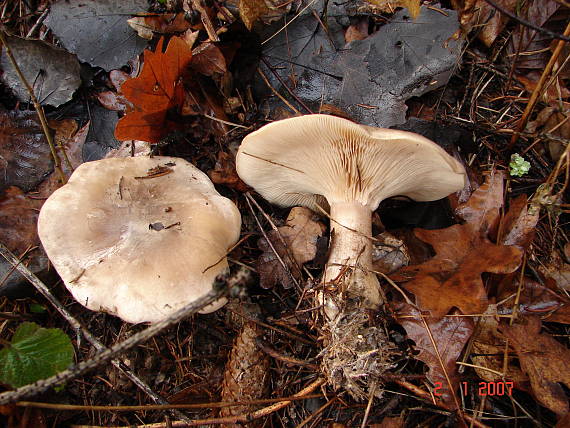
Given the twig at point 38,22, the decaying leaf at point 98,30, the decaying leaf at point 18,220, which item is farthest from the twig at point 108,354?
the twig at point 38,22

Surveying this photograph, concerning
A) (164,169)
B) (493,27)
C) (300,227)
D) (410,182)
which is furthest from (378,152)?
(493,27)

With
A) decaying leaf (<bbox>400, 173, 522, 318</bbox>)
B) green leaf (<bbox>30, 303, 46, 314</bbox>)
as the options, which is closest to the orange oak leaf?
green leaf (<bbox>30, 303, 46, 314</bbox>)

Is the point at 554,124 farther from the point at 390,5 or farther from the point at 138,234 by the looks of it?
the point at 138,234

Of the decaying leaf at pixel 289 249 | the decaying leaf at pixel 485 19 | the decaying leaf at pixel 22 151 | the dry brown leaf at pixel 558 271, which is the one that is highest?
the decaying leaf at pixel 485 19

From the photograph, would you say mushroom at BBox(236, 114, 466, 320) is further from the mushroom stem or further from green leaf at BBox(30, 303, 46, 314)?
green leaf at BBox(30, 303, 46, 314)

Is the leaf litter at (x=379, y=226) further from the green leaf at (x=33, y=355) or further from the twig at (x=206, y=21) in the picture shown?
the green leaf at (x=33, y=355)

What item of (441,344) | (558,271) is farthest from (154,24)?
(558,271)

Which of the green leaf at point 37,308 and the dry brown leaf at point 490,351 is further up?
the green leaf at point 37,308
